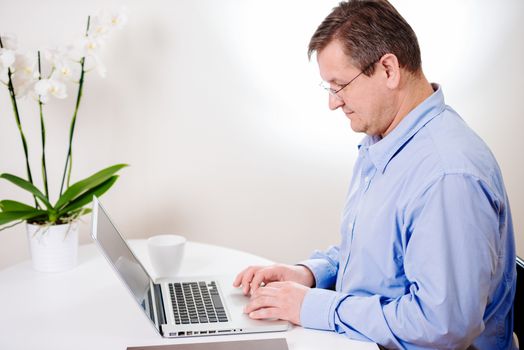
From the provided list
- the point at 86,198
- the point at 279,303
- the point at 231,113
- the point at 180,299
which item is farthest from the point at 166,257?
the point at 231,113

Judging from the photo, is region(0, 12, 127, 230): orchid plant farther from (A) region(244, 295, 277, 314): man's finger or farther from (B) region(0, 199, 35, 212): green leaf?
(A) region(244, 295, 277, 314): man's finger

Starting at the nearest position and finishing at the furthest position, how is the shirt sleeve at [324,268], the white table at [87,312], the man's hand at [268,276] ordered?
the white table at [87,312], the man's hand at [268,276], the shirt sleeve at [324,268]

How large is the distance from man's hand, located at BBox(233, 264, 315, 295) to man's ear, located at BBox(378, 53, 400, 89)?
20.1 inches

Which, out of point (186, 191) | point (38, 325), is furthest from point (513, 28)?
point (38, 325)

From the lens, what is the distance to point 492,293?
4.40 feet

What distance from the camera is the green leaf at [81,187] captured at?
1.78 metres

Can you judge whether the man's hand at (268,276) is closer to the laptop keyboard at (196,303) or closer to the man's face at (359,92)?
the laptop keyboard at (196,303)

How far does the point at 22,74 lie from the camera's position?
175 centimetres

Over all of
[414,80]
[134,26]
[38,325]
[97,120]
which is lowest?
[38,325]

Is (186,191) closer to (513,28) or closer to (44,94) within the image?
(44,94)

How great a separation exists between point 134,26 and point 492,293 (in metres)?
1.43

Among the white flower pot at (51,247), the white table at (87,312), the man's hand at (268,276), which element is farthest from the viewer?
the white flower pot at (51,247)

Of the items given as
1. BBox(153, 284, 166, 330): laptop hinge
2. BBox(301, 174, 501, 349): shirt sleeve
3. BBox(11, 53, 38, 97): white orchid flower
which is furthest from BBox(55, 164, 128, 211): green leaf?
BBox(301, 174, 501, 349): shirt sleeve

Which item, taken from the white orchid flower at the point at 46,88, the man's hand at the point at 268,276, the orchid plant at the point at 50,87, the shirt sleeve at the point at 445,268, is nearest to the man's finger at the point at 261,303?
the man's hand at the point at 268,276
